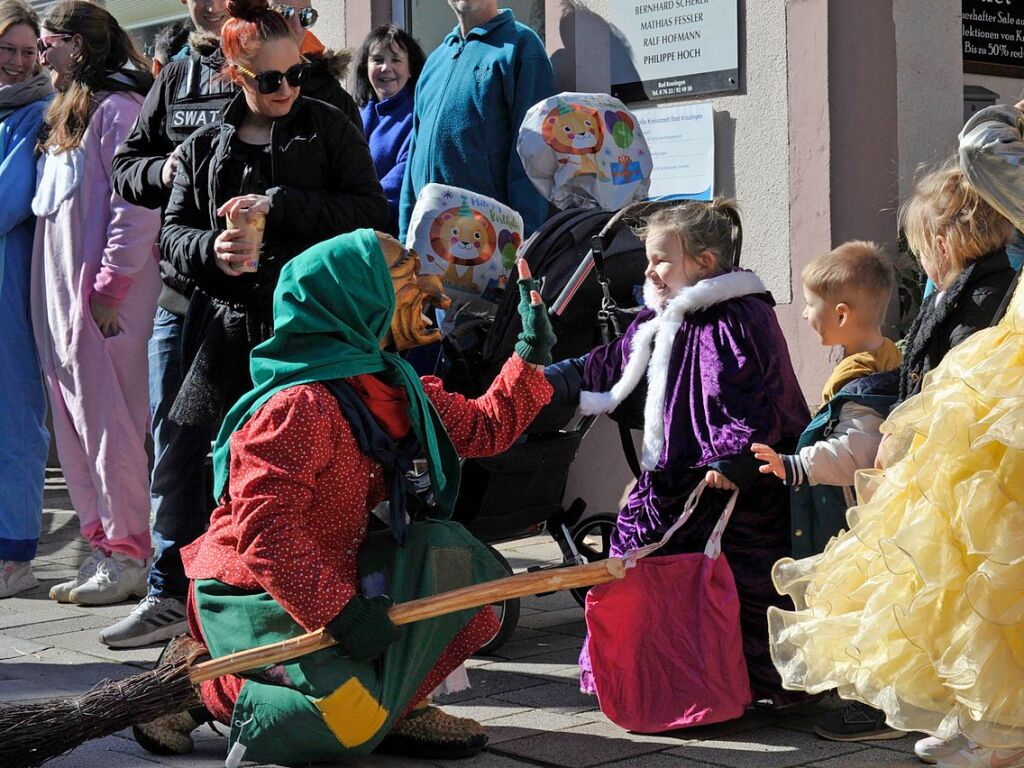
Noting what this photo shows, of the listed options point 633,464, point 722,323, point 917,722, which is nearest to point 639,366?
point 722,323

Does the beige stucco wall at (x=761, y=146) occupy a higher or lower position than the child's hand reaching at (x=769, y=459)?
higher

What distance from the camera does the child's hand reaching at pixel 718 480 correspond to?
3.99m

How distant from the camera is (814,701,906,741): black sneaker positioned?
12.6 feet

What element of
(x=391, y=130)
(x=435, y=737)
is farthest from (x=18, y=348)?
(x=435, y=737)

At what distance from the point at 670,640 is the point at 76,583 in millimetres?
3021

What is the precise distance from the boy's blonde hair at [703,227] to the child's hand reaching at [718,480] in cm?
64

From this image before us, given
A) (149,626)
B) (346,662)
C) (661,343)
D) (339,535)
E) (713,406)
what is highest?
(661,343)

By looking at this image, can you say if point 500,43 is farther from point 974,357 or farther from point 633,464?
point 974,357

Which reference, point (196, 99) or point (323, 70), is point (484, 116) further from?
point (196, 99)

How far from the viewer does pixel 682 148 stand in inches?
270

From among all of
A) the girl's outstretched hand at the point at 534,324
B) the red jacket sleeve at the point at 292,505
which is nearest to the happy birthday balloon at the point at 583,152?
the girl's outstretched hand at the point at 534,324

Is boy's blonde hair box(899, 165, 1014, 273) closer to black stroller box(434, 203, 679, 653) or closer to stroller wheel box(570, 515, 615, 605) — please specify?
black stroller box(434, 203, 679, 653)

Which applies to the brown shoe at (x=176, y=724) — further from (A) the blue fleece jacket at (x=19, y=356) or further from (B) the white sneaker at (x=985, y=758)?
(A) the blue fleece jacket at (x=19, y=356)

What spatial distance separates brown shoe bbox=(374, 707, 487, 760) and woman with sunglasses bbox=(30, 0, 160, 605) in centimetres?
239
